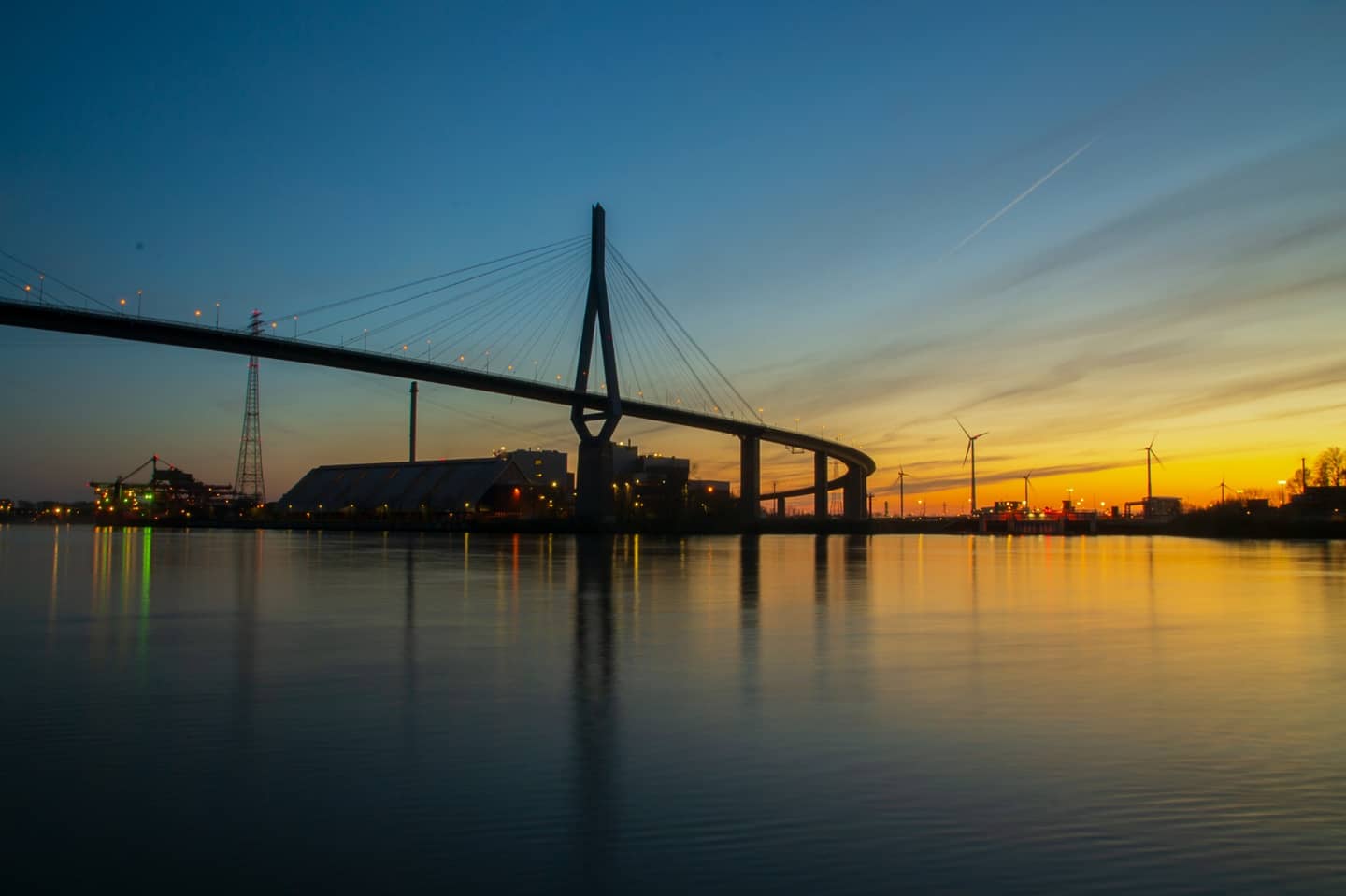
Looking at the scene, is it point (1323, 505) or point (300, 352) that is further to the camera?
point (1323, 505)

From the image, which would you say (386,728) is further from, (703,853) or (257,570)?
(257,570)

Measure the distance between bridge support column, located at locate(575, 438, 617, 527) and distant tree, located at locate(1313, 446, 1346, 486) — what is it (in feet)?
244

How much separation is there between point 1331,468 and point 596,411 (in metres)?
77.6

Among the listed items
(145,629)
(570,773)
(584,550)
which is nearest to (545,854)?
(570,773)

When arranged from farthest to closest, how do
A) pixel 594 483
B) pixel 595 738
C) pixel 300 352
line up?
pixel 594 483 → pixel 300 352 → pixel 595 738

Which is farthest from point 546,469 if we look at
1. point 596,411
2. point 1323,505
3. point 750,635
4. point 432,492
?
point 750,635

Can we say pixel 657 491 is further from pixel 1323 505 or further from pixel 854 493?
pixel 1323 505

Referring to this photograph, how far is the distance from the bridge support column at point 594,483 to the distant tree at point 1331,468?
74.5 metres

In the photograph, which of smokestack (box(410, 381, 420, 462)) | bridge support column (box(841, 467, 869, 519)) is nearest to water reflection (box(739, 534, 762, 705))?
bridge support column (box(841, 467, 869, 519))

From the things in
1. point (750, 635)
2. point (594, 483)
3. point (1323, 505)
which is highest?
point (594, 483)

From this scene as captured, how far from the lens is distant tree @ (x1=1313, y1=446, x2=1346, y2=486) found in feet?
323

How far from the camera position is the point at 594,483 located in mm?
69125

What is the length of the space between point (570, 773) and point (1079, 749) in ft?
13.6

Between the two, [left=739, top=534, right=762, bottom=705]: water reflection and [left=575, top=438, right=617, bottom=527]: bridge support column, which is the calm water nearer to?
[left=739, top=534, right=762, bottom=705]: water reflection
